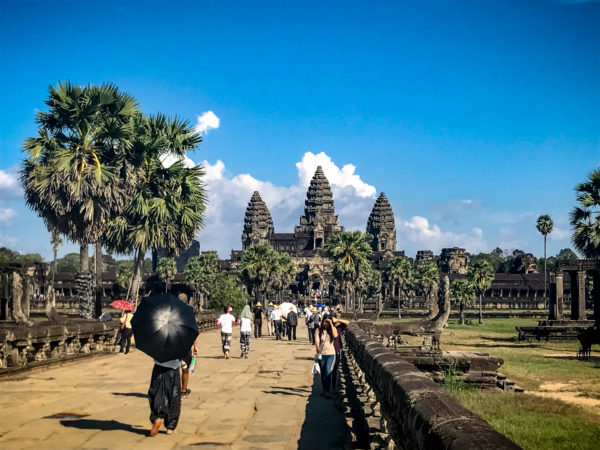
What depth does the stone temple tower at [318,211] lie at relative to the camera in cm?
16362

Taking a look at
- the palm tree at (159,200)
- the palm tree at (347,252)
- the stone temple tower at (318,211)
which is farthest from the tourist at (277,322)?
the stone temple tower at (318,211)

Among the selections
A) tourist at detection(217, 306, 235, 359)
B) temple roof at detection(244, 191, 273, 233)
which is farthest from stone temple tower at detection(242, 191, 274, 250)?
tourist at detection(217, 306, 235, 359)

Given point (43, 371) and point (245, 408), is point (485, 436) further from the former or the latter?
point (43, 371)

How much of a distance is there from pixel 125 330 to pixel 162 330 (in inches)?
478

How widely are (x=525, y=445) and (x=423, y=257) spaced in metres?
154

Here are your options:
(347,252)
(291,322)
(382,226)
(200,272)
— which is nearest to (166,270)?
(200,272)

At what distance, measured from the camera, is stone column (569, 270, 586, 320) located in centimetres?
3784

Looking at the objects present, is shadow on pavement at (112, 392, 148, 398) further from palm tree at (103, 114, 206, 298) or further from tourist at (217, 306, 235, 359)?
palm tree at (103, 114, 206, 298)

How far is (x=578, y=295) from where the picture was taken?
38.9 metres

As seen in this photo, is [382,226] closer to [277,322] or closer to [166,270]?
[166,270]

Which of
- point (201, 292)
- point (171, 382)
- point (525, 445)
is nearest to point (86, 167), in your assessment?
point (171, 382)

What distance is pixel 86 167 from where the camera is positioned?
90.3 feet

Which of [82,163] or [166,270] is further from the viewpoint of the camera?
[166,270]

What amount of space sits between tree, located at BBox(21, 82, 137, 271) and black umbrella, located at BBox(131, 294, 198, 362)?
63.4ft
